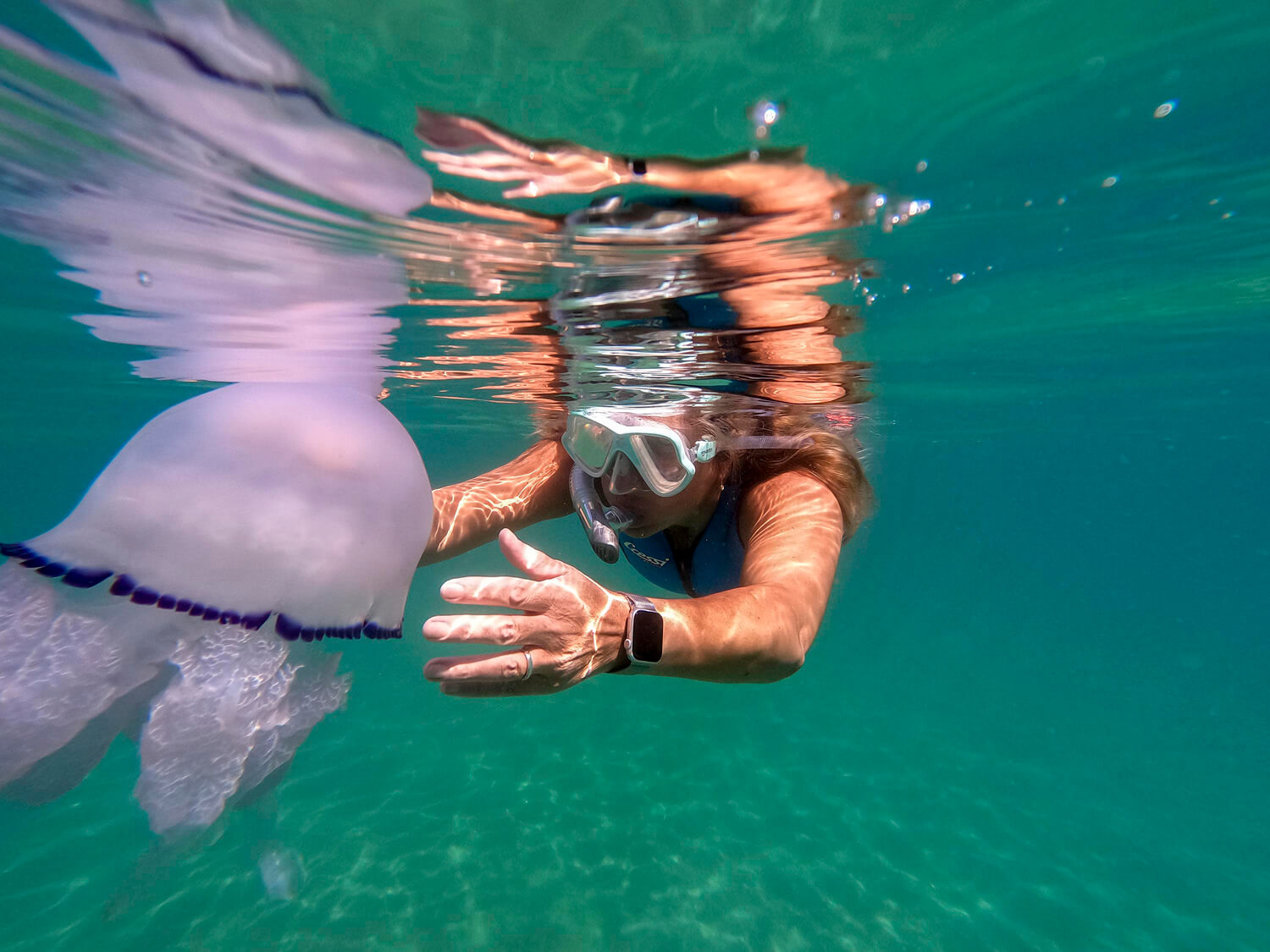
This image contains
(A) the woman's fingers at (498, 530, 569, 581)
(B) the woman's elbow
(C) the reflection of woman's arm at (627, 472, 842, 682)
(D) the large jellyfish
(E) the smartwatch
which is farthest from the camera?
(D) the large jellyfish

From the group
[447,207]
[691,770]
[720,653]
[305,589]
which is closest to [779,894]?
[691,770]

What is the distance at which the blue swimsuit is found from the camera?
486cm

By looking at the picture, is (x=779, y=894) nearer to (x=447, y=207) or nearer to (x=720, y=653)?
(x=720, y=653)

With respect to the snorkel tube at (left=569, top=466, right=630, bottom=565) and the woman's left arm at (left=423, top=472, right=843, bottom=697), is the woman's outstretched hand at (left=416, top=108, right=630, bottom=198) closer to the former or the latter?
the snorkel tube at (left=569, top=466, right=630, bottom=565)

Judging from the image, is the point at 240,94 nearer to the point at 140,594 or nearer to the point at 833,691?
the point at 140,594

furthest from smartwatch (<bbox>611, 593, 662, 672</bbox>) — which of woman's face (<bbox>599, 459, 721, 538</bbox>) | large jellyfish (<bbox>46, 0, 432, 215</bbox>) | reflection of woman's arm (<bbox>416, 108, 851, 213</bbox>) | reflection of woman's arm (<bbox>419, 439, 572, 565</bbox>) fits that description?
large jellyfish (<bbox>46, 0, 432, 215</bbox>)

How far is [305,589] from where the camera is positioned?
2.16m

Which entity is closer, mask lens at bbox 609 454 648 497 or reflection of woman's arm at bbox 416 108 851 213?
reflection of woman's arm at bbox 416 108 851 213

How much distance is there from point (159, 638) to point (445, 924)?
674 centimetres

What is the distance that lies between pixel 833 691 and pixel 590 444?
18.4 meters

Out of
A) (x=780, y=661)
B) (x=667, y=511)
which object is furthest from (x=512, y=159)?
(x=780, y=661)

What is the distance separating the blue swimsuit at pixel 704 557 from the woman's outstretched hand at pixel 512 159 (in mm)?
2595

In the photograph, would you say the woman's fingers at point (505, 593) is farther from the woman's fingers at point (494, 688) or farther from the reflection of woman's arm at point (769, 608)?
the reflection of woman's arm at point (769, 608)

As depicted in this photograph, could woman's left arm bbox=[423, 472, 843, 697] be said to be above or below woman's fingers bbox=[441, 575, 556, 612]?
below
